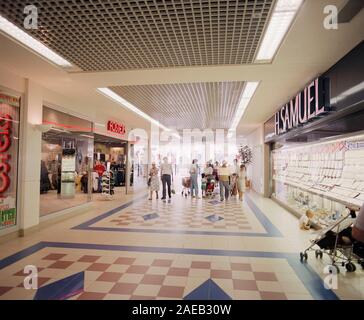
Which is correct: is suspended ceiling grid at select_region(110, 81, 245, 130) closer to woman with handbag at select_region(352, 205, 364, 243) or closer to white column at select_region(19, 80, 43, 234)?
white column at select_region(19, 80, 43, 234)

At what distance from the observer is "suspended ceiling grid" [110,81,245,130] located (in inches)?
219

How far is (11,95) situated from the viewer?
4.54 meters

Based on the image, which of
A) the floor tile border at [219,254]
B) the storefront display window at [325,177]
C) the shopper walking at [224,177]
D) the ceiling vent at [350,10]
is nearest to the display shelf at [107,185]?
the shopper walking at [224,177]

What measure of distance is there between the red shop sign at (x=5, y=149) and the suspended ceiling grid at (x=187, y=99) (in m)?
2.15

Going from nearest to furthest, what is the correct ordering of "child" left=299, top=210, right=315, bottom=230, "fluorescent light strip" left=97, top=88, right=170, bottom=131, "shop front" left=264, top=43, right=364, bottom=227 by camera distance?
"shop front" left=264, top=43, right=364, bottom=227 < "child" left=299, top=210, right=315, bottom=230 < "fluorescent light strip" left=97, top=88, right=170, bottom=131

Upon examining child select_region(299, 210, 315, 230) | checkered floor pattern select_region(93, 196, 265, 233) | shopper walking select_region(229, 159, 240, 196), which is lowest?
checkered floor pattern select_region(93, 196, 265, 233)

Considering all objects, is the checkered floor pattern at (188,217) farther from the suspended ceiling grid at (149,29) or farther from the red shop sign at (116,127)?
the suspended ceiling grid at (149,29)

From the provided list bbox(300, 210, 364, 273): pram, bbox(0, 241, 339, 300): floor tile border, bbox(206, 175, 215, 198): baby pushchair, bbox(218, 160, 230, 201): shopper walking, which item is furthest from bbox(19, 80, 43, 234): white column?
bbox(206, 175, 215, 198): baby pushchair

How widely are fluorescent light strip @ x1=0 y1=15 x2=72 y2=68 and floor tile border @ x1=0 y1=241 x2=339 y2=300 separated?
3.00m

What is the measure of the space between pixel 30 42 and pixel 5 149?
2.12 m

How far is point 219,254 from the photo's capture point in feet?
12.3

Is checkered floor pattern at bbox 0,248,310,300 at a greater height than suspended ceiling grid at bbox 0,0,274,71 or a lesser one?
lesser

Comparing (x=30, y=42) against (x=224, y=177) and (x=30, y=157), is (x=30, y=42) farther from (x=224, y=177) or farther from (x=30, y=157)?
(x=224, y=177)
